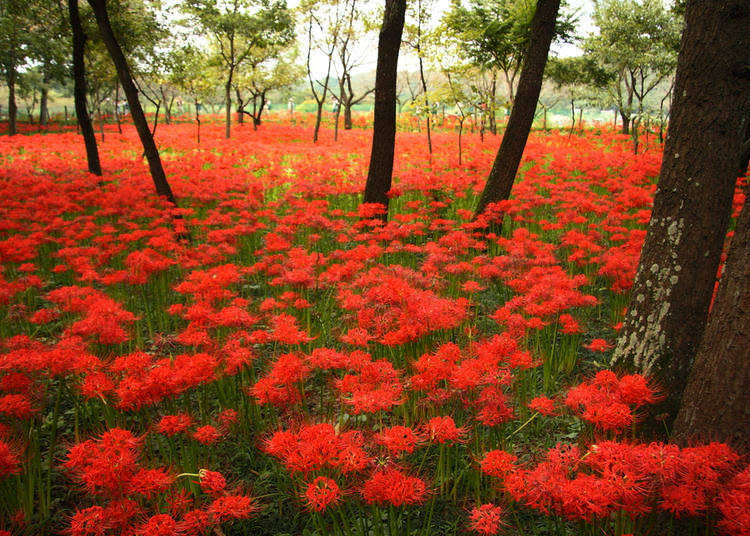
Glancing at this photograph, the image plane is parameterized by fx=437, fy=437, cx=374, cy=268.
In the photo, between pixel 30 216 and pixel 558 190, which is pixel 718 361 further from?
pixel 30 216

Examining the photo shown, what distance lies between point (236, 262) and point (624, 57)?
2095 cm

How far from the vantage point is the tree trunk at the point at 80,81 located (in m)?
10.8

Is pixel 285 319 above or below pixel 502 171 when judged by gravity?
below

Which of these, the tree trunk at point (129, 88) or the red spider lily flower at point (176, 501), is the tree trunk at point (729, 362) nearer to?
the red spider lily flower at point (176, 501)

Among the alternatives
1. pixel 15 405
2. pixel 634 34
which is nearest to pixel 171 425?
pixel 15 405

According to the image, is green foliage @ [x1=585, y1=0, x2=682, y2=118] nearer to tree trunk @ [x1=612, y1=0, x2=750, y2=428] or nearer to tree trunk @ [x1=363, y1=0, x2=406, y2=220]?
tree trunk @ [x1=363, y1=0, x2=406, y2=220]

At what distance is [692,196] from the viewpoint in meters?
2.97

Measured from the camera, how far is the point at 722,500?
70.6 inches

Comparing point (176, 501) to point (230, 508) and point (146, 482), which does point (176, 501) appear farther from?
point (230, 508)

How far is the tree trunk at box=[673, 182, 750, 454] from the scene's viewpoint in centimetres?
229

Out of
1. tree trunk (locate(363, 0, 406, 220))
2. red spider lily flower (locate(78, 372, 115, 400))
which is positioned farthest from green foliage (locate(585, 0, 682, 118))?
red spider lily flower (locate(78, 372, 115, 400))

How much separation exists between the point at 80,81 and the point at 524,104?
37.1 ft

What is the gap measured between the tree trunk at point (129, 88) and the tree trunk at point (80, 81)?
9.00 ft

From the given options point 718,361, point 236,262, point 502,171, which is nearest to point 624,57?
point 502,171
